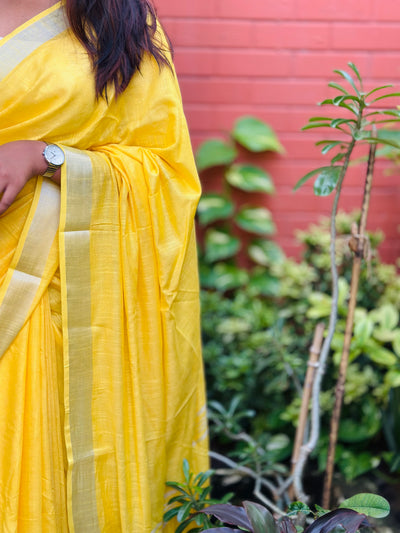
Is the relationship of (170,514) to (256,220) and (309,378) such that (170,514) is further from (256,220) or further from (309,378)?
(256,220)

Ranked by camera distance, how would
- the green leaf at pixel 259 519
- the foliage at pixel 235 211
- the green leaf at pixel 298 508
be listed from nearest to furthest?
the green leaf at pixel 259 519 → the green leaf at pixel 298 508 → the foliage at pixel 235 211

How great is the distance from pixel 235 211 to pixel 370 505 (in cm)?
156

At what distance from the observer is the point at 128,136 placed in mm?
1306

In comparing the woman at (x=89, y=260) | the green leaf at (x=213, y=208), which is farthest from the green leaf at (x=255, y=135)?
the woman at (x=89, y=260)

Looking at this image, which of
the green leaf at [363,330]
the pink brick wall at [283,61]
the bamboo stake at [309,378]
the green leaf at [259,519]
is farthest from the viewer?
the pink brick wall at [283,61]

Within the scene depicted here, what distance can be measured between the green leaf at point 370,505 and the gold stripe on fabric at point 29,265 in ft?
2.67

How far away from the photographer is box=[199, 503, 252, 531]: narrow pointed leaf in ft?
3.77

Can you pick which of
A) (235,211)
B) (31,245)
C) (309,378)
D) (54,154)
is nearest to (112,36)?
(54,154)

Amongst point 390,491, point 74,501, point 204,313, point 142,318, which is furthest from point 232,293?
point 74,501

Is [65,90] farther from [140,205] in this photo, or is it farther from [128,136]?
[140,205]

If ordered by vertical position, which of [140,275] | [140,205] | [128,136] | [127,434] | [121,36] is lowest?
[127,434]

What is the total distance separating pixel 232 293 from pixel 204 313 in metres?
0.25

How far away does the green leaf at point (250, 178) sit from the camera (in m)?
2.41

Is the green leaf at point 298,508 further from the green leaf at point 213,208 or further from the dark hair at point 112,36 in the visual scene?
the green leaf at point 213,208
